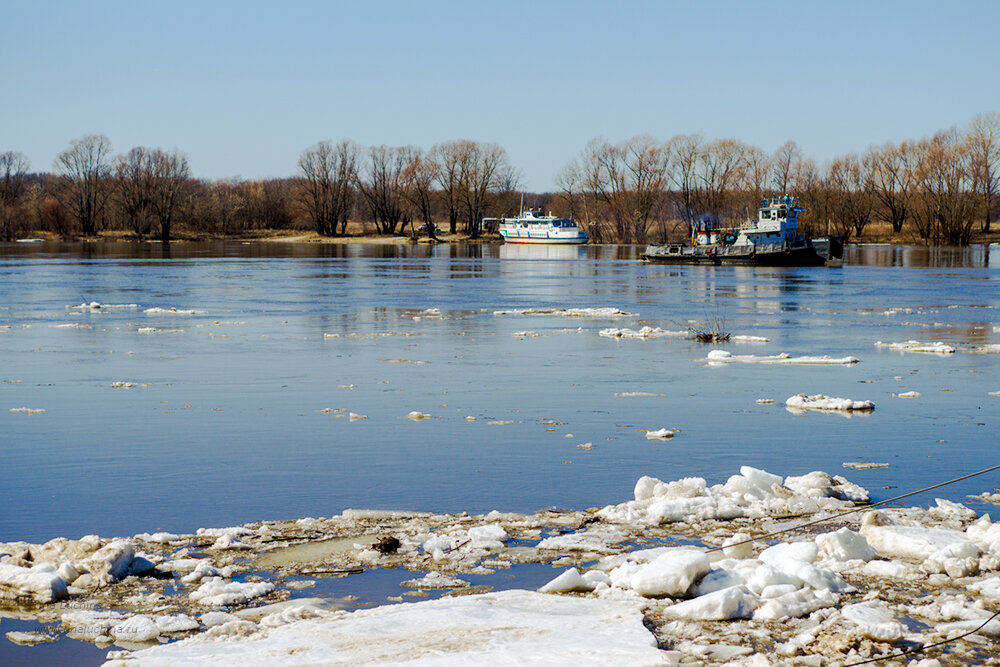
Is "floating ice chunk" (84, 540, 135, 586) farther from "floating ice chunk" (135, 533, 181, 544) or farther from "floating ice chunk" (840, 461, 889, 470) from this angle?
"floating ice chunk" (840, 461, 889, 470)

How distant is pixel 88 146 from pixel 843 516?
122 m

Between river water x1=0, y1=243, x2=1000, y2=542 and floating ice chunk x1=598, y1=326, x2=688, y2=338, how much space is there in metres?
0.78

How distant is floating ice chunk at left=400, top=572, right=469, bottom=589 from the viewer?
6418mm

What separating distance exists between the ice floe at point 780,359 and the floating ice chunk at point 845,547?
34.6ft

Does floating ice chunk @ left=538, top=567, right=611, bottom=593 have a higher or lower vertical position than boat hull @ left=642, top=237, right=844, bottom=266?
lower

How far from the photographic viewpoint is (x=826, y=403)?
12.8 meters

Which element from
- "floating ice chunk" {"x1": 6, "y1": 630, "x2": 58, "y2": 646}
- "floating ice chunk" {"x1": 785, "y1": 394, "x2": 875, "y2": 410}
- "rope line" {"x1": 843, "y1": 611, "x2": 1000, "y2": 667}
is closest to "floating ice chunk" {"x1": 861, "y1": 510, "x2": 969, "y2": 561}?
"rope line" {"x1": 843, "y1": 611, "x2": 1000, "y2": 667}

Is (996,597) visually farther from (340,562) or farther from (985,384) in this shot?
(985,384)

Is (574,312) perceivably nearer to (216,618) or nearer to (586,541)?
(586,541)

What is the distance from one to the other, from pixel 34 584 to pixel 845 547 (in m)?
A: 4.85

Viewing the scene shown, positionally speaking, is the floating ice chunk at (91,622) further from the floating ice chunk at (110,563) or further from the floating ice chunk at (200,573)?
the floating ice chunk at (200,573)

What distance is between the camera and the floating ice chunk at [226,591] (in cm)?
605

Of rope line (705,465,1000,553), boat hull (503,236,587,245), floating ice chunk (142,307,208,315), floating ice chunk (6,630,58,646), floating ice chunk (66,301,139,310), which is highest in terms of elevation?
boat hull (503,236,587,245)

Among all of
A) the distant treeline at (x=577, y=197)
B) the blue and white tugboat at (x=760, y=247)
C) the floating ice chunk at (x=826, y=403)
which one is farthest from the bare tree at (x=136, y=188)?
the floating ice chunk at (x=826, y=403)
